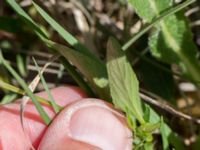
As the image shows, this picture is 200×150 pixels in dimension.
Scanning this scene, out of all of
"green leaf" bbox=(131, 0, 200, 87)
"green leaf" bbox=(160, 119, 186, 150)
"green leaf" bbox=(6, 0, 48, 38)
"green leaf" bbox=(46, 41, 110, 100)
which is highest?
"green leaf" bbox=(6, 0, 48, 38)

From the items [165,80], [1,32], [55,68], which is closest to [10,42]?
[1,32]

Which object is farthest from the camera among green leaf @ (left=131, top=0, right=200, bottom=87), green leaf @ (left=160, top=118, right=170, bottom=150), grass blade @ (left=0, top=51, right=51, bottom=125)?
green leaf @ (left=131, top=0, right=200, bottom=87)

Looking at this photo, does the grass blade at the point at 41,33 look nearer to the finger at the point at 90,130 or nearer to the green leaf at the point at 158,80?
the finger at the point at 90,130

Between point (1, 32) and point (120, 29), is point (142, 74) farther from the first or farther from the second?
point (1, 32)

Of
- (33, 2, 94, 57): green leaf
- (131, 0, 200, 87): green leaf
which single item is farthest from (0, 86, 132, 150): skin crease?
(131, 0, 200, 87): green leaf

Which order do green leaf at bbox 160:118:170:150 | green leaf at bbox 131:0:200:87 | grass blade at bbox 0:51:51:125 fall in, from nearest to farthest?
grass blade at bbox 0:51:51:125
green leaf at bbox 160:118:170:150
green leaf at bbox 131:0:200:87

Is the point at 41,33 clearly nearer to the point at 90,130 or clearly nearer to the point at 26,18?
the point at 26,18

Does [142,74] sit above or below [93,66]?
below

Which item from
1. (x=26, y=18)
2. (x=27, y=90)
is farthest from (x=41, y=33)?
(x=27, y=90)

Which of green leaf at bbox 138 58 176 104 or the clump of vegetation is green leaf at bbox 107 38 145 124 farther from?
green leaf at bbox 138 58 176 104
